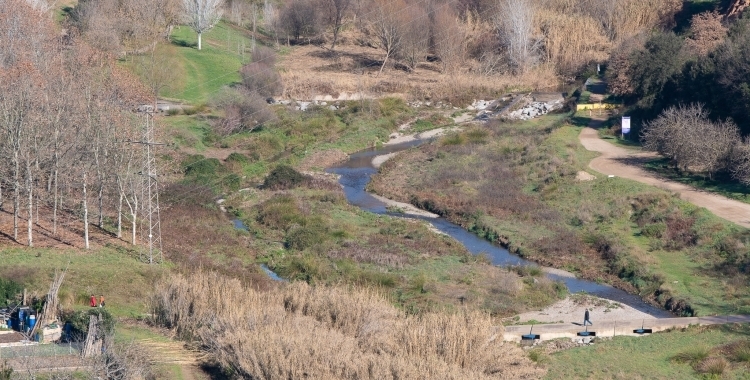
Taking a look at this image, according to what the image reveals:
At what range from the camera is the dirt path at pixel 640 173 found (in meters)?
48.0

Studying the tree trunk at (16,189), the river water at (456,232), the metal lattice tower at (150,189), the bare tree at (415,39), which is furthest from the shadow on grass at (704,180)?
the bare tree at (415,39)

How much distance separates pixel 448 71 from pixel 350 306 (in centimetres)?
5900

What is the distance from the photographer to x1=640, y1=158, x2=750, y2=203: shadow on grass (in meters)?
50.7

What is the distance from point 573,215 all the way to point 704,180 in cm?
760

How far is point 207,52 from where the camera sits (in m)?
83.6

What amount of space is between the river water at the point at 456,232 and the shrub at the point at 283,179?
247cm

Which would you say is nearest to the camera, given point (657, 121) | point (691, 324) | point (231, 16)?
point (691, 324)

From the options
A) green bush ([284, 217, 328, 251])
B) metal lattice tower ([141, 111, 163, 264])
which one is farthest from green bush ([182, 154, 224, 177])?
green bush ([284, 217, 328, 251])

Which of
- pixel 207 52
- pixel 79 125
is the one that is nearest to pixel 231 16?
pixel 207 52

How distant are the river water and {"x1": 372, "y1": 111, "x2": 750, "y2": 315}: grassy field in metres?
0.57

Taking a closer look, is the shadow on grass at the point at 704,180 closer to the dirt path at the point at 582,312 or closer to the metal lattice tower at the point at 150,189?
the dirt path at the point at 582,312

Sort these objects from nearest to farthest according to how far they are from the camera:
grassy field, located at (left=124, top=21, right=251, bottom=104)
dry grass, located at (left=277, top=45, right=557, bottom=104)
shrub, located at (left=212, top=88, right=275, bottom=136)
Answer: shrub, located at (left=212, top=88, right=275, bottom=136) < grassy field, located at (left=124, top=21, right=251, bottom=104) < dry grass, located at (left=277, top=45, right=557, bottom=104)

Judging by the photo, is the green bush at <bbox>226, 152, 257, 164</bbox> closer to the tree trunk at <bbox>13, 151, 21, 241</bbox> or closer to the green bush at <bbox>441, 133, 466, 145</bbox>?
the green bush at <bbox>441, 133, 466, 145</bbox>

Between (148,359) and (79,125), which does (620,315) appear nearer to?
(148,359)
